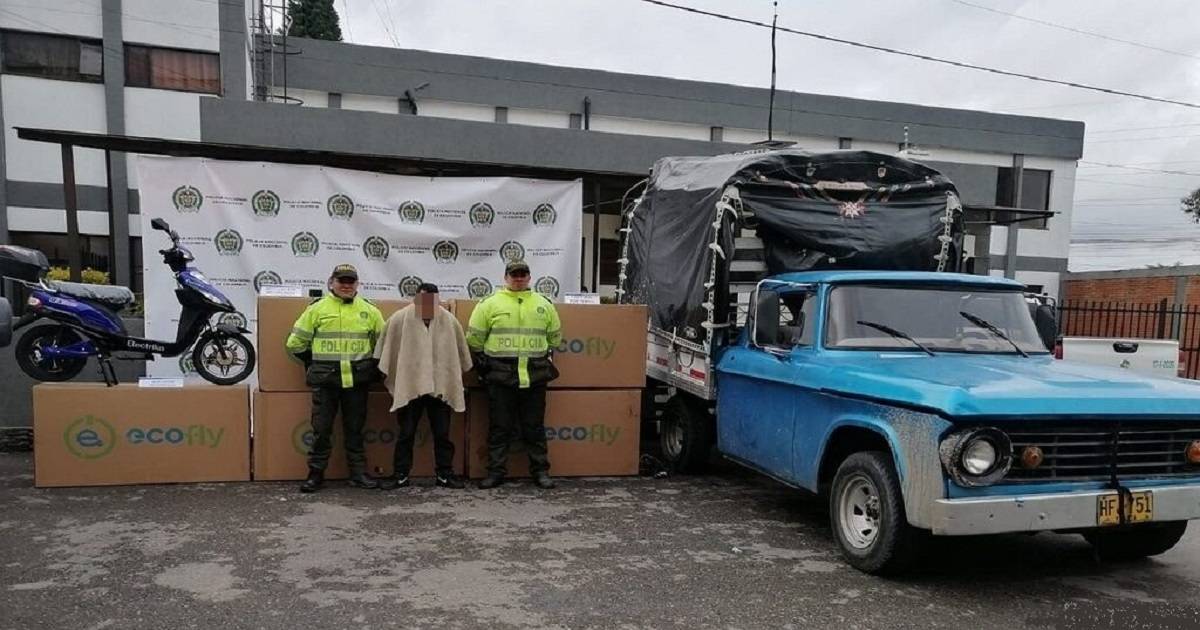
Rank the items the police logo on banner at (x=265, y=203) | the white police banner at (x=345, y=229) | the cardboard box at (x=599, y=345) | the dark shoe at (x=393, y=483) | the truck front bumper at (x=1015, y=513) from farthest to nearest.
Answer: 1. the police logo on banner at (x=265, y=203)
2. the white police banner at (x=345, y=229)
3. the cardboard box at (x=599, y=345)
4. the dark shoe at (x=393, y=483)
5. the truck front bumper at (x=1015, y=513)

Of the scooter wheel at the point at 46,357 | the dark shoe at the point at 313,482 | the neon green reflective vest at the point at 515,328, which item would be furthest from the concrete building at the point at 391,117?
the dark shoe at the point at 313,482

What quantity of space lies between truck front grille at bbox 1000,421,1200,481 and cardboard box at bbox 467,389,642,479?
3749mm

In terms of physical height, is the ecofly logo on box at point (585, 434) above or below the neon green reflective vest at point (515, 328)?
below

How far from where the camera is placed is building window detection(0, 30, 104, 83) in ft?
56.9

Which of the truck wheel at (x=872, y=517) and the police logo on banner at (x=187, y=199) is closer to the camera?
the truck wheel at (x=872, y=517)

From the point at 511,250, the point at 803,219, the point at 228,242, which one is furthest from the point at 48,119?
the point at 803,219

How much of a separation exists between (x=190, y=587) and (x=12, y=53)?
18.5 m

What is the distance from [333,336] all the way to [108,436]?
2126 mm

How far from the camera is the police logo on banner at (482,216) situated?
375 inches

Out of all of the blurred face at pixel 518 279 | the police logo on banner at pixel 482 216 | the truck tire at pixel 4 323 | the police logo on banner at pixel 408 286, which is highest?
the police logo on banner at pixel 482 216

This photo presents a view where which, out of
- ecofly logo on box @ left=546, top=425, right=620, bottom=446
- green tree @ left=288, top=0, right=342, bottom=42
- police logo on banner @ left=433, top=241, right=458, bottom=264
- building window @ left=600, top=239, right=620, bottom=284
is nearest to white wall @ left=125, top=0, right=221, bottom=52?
building window @ left=600, top=239, right=620, bottom=284

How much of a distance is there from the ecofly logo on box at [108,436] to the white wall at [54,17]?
15314 mm

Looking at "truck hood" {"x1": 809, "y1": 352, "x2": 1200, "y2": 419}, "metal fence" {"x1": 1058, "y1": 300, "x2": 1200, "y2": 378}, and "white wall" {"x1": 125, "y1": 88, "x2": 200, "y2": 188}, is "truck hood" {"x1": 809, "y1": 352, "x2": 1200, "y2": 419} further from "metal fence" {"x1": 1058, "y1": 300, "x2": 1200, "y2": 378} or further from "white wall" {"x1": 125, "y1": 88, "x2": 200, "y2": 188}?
"white wall" {"x1": 125, "y1": 88, "x2": 200, "y2": 188}

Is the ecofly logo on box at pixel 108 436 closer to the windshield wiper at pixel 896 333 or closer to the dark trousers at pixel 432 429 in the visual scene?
the dark trousers at pixel 432 429
